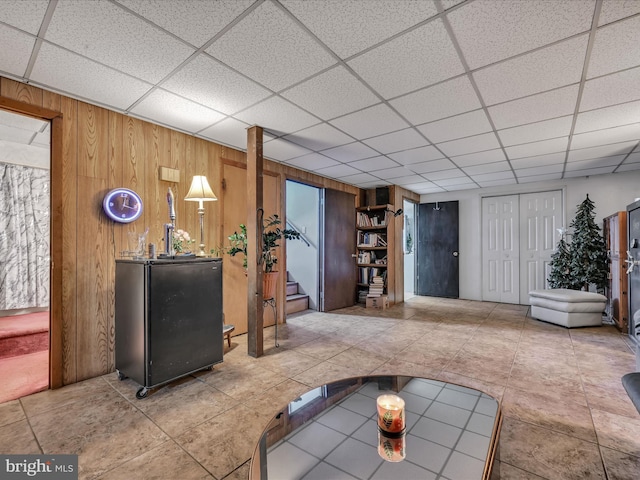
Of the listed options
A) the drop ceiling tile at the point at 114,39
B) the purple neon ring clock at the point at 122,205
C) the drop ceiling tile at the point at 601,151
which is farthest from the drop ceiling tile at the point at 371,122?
the drop ceiling tile at the point at 601,151

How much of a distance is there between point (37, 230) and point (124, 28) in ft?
12.9

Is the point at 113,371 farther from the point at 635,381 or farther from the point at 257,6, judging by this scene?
the point at 635,381

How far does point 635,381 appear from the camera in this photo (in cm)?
146

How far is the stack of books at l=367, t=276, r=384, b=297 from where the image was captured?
5.75m

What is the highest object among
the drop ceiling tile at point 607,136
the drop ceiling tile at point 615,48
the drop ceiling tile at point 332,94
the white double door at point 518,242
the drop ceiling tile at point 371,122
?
the drop ceiling tile at point 332,94

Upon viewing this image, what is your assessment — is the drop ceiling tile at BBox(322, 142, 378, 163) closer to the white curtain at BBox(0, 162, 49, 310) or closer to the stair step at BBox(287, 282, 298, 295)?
the stair step at BBox(287, 282, 298, 295)

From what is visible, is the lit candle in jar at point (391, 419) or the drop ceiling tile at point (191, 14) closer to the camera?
the lit candle in jar at point (391, 419)

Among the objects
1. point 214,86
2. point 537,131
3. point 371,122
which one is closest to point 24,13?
point 214,86

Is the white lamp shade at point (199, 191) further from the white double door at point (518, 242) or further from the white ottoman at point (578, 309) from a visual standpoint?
the white double door at point (518, 242)

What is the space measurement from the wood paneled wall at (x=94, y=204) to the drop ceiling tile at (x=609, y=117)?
14.3 feet

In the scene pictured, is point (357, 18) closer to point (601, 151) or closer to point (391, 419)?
point (391, 419)

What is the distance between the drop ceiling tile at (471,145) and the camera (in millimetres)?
3492

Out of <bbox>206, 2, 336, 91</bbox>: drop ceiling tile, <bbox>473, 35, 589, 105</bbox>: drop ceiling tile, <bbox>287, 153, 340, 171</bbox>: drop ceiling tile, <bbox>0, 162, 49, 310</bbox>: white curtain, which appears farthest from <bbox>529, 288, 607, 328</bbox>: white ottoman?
<bbox>0, 162, 49, 310</bbox>: white curtain

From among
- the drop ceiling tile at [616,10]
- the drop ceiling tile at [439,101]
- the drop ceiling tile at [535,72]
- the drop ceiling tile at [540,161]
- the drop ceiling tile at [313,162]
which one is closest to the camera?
the drop ceiling tile at [616,10]
